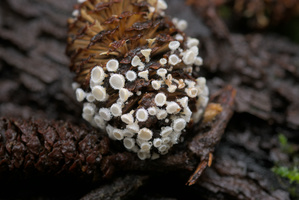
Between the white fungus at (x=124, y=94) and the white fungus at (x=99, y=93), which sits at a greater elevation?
the white fungus at (x=124, y=94)

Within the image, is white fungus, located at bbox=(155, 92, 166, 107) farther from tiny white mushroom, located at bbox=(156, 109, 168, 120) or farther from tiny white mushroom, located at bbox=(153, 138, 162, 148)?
tiny white mushroom, located at bbox=(153, 138, 162, 148)

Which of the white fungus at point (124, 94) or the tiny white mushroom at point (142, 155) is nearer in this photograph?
the white fungus at point (124, 94)

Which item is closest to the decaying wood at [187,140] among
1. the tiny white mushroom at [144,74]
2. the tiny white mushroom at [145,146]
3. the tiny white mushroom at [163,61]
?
the tiny white mushroom at [145,146]

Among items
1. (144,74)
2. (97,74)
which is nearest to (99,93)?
(97,74)

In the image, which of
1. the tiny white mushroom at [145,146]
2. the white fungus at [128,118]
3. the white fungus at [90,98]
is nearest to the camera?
the white fungus at [128,118]

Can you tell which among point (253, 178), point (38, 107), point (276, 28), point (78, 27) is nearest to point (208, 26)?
point (276, 28)

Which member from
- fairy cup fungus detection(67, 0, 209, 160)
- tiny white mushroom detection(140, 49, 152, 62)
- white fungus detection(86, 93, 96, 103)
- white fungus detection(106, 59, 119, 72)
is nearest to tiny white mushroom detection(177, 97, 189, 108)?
fairy cup fungus detection(67, 0, 209, 160)

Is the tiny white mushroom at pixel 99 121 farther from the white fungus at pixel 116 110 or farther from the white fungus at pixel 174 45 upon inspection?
the white fungus at pixel 174 45

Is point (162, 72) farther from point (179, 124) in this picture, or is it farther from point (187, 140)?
point (187, 140)
